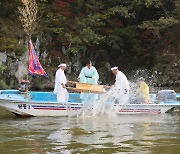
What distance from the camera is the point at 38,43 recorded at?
98.2 ft

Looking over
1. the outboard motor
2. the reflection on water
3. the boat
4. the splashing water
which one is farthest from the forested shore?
the reflection on water

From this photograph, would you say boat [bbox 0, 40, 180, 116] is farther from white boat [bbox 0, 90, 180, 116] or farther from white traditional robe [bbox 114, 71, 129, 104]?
white traditional robe [bbox 114, 71, 129, 104]

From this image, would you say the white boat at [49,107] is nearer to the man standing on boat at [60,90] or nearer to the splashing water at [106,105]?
the splashing water at [106,105]

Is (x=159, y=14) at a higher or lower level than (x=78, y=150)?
higher

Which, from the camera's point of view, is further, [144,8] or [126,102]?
[144,8]

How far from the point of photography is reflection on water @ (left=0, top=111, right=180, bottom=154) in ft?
30.2

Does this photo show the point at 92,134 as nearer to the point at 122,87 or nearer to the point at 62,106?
the point at 62,106

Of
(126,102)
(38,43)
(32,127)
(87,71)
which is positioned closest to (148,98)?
(126,102)

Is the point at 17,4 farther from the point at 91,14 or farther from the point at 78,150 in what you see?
the point at 78,150

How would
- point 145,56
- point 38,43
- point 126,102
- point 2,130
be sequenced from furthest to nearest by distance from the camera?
point 145,56
point 38,43
point 126,102
point 2,130

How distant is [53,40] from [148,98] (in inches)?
666

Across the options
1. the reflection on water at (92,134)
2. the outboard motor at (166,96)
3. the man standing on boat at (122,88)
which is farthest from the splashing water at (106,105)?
the outboard motor at (166,96)

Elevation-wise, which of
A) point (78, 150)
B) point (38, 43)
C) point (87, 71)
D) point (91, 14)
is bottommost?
point (78, 150)

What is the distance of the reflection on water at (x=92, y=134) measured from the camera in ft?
30.2
